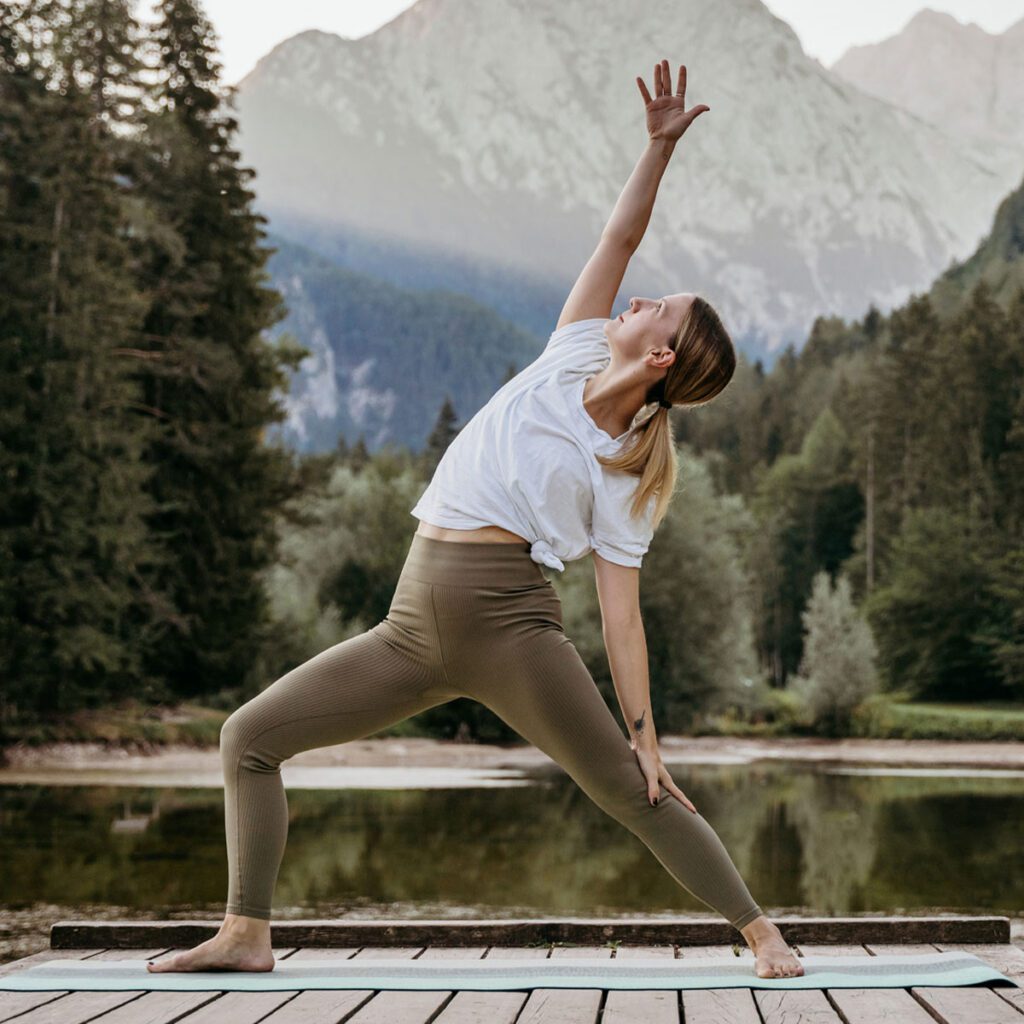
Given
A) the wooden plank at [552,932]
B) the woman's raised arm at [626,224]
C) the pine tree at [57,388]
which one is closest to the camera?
the woman's raised arm at [626,224]

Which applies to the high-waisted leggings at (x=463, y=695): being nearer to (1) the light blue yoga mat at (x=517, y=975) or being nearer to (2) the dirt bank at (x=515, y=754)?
(1) the light blue yoga mat at (x=517, y=975)

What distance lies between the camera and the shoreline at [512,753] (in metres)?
26.0

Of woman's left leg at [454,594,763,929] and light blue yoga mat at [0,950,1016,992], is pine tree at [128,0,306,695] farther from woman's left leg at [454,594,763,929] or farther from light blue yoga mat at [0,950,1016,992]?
woman's left leg at [454,594,763,929]

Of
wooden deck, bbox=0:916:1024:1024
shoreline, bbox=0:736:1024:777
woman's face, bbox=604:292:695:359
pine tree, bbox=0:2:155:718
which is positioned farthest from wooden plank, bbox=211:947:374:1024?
pine tree, bbox=0:2:155:718

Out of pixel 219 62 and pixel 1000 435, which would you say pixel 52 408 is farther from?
pixel 1000 435

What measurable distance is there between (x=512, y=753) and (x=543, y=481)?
30.3 m

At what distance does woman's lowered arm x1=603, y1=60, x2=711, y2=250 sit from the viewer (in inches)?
153

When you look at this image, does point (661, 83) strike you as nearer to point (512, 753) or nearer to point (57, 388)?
point (57, 388)

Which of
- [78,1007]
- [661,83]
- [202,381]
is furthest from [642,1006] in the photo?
[202,381]

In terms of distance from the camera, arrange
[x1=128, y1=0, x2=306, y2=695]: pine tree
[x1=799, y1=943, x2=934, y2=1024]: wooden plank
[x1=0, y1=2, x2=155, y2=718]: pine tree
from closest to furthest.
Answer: [x1=799, y1=943, x2=934, y2=1024]: wooden plank < [x1=0, y1=2, x2=155, y2=718]: pine tree < [x1=128, y1=0, x2=306, y2=695]: pine tree

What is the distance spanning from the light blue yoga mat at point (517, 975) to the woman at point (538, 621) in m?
0.11

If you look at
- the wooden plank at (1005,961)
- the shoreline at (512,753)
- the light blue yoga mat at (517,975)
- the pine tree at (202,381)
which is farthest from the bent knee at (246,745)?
the pine tree at (202,381)

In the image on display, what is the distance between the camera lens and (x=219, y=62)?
32.4m

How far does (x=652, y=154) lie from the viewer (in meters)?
3.97
